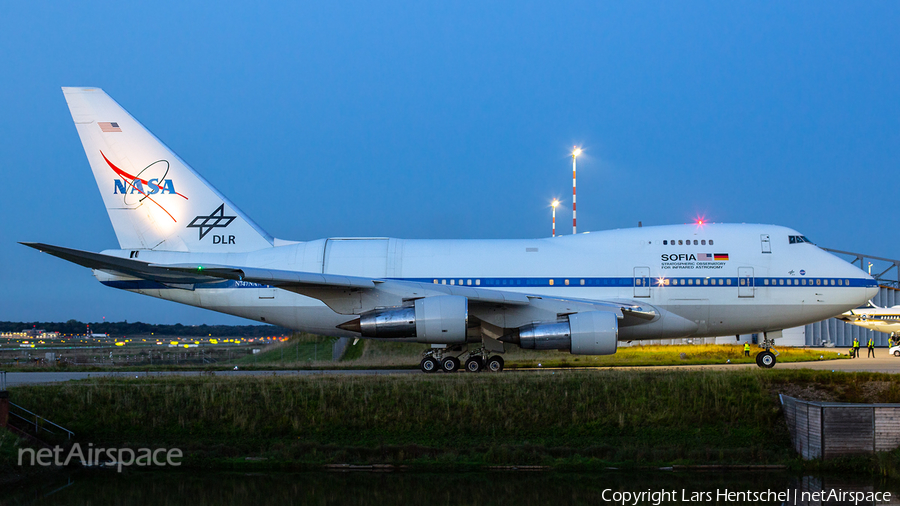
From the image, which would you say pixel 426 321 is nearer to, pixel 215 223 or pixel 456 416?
pixel 456 416

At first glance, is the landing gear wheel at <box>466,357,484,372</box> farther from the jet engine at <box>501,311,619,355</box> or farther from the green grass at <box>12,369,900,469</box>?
the green grass at <box>12,369,900,469</box>

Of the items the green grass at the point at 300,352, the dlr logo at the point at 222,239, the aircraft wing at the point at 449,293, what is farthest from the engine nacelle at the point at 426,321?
the green grass at the point at 300,352

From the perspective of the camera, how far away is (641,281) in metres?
21.1

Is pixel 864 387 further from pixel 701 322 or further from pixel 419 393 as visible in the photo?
pixel 419 393

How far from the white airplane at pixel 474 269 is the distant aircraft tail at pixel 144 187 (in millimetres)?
32

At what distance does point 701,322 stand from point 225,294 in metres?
14.6

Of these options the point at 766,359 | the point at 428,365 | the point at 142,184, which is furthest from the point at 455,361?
the point at 142,184

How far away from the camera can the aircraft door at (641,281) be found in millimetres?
20984

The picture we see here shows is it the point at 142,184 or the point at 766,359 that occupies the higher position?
the point at 142,184

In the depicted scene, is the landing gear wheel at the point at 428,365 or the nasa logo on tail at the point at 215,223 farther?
the nasa logo on tail at the point at 215,223

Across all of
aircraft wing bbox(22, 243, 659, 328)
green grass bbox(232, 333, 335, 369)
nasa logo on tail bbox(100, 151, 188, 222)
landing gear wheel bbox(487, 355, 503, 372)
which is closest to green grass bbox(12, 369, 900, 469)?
aircraft wing bbox(22, 243, 659, 328)

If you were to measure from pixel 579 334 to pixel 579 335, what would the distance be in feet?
0.09


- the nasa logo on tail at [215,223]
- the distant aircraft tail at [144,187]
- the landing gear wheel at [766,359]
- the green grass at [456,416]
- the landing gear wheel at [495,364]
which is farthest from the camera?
the nasa logo on tail at [215,223]

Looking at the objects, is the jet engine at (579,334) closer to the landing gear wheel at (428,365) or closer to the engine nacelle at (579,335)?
the engine nacelle at (579,335)
